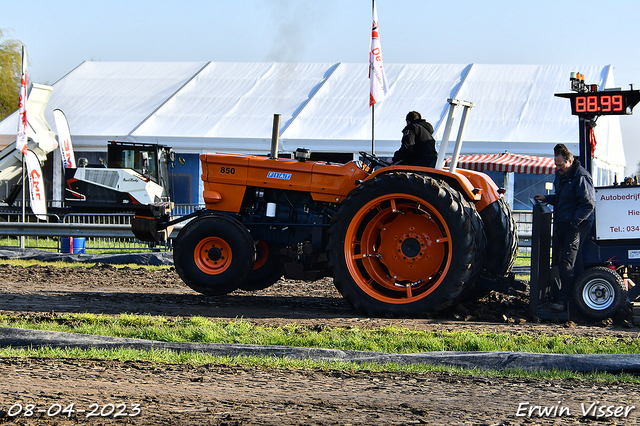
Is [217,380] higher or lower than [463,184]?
lower

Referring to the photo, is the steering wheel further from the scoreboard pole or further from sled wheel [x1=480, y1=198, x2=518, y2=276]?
A: the scoreboard pole

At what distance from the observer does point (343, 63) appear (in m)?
24.3

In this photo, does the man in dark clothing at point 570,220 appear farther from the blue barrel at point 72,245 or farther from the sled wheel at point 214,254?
the blue barrel at point 72,245

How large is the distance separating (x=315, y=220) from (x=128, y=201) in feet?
39.7

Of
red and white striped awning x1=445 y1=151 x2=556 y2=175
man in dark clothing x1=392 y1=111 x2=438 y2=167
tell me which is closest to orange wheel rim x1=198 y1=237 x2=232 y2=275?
man in dark clothing x1=392 y1=111 x2=438 y2=167

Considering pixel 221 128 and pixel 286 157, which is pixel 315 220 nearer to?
pixel 286 157

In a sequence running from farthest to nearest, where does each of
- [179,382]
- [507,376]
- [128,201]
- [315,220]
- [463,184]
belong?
[128,201] < [315,220] < [463,184] < [507,376] < [179,382]

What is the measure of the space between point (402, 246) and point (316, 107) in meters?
15.0

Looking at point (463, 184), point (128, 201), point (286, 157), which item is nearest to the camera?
point (463, 184)

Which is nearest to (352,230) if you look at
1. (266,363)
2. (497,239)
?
(497,239)

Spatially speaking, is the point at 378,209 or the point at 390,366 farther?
the point at 378,209

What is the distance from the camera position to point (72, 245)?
48.4 ft

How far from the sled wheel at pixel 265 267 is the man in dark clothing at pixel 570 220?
10.0 feet

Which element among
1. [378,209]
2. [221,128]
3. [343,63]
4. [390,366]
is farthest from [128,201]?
[390,366]
